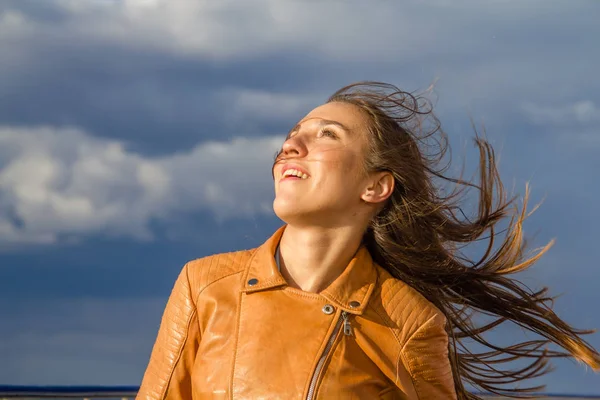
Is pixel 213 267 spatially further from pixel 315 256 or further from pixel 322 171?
A: pixel 322 171

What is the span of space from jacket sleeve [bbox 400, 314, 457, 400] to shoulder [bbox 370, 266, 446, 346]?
14 millimetres

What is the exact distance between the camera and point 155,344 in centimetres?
362

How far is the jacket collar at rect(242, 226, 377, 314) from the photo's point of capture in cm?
344

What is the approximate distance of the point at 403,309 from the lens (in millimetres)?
3488

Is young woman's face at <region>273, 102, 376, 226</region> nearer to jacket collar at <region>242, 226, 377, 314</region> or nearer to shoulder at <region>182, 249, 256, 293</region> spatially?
jacket collar at <region>242, 226, 377, 314</region>

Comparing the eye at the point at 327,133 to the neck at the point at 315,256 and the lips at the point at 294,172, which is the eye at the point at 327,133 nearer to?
the lips at the point at 294,172

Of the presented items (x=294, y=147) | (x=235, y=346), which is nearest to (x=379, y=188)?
(x=294, y=147)

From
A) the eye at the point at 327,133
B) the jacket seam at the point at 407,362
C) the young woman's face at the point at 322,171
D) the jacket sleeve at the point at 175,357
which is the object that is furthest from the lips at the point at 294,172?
the jacket seam at the point at 407,362

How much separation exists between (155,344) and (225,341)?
0.37m

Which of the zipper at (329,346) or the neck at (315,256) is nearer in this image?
the zipper at (329,346)

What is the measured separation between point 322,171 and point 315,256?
1.12 ft

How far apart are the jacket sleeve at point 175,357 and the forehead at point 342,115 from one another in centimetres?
90

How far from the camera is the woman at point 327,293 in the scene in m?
3.33

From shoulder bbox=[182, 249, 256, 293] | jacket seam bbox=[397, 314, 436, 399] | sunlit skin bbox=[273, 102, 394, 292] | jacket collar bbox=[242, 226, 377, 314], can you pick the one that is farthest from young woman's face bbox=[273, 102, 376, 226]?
jacket seam bbox=[397, 314, 436, 399]
